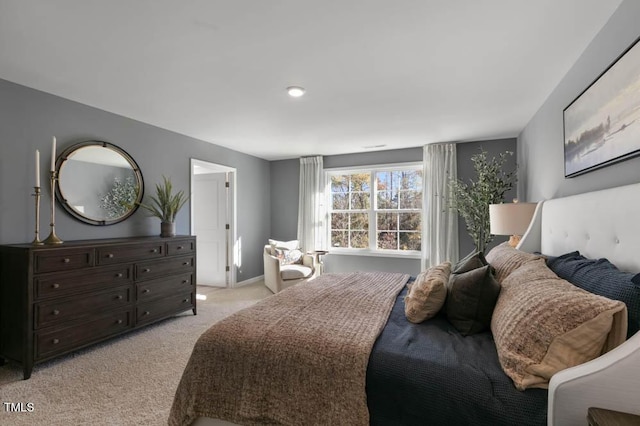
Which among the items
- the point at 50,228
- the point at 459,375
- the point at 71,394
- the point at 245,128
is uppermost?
the point at 245,128

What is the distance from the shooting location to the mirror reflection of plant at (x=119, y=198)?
3.27 m

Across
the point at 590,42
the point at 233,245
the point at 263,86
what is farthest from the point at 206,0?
the point at 233,245

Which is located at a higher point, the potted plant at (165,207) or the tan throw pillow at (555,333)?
the potted plant at (165,207)

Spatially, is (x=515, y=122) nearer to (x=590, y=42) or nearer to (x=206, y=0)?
(x=590, y=42)

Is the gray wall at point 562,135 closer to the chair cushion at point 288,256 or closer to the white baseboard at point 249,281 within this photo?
the chair cushion at point 288,256

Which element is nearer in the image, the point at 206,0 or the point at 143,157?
the point at 206,0

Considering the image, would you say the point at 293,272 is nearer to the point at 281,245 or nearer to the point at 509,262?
the point at 281,245

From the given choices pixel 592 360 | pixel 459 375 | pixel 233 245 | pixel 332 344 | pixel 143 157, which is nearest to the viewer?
pixel 592 360

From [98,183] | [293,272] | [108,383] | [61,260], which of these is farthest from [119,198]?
[293,272]

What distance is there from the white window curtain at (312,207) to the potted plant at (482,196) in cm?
228

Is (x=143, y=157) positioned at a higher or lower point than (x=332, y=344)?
higher

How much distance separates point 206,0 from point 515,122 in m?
3.66

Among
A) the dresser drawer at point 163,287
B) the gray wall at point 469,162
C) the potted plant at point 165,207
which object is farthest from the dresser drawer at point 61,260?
the gray wall at point 469,162

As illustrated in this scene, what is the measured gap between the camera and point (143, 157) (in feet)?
12.0
